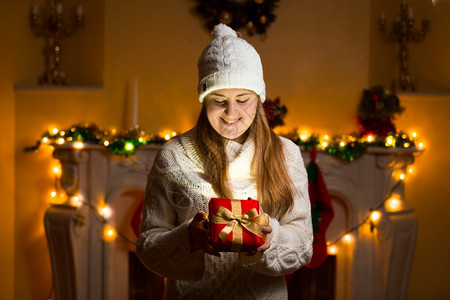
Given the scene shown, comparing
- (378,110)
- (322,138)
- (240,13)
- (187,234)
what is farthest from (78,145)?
(187,234)

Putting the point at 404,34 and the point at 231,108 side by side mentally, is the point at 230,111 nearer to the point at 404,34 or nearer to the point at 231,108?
the point at 231,108

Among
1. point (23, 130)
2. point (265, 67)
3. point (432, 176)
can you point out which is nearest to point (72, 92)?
point (23, 130)

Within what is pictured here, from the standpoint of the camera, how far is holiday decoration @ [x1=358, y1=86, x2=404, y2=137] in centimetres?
345

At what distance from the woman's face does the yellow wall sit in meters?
2.14

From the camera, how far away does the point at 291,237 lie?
4.42ft

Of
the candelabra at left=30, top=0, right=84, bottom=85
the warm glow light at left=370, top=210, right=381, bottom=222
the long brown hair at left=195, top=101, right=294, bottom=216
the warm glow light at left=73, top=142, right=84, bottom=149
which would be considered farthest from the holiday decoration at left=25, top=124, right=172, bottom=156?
the long brown hair at left=195, top=101, right=294, bottom=216

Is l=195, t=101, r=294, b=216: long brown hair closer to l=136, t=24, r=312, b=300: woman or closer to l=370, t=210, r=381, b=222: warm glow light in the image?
l=136, t=24, r=312, b=300: woman

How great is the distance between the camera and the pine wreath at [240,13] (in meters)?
3.45

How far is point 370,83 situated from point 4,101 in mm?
2218

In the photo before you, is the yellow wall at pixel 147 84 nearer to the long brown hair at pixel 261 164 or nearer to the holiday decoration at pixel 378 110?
the holiday decoration at pixel 378 110

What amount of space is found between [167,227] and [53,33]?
2544 mm

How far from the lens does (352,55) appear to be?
355cm

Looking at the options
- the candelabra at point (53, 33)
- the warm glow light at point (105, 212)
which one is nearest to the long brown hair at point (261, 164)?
the warm glow light at point (105, 212)

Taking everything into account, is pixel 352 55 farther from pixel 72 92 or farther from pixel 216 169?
pixel 216 169
